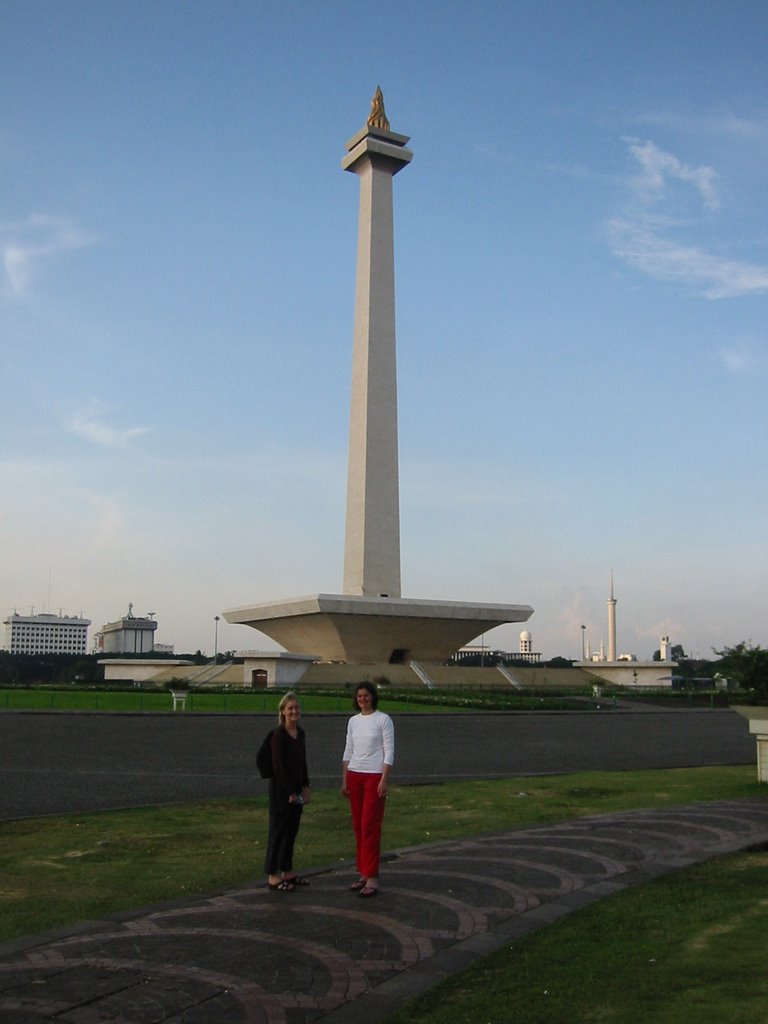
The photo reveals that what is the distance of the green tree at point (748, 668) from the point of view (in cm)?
1163

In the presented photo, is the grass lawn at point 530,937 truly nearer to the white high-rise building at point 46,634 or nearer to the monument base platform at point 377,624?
the monument base platform at point 377,624

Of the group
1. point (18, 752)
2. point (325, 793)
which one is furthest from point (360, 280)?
point (325, 793)

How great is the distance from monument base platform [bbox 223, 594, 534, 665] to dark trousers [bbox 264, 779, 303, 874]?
34.9m

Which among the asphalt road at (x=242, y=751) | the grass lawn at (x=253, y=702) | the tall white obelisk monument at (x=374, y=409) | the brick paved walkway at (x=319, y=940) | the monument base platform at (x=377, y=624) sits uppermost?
the tall white obelisk monument at (x=374, y=409)

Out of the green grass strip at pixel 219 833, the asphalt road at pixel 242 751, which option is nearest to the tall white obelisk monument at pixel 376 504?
the asphalt road at pixel 242 751

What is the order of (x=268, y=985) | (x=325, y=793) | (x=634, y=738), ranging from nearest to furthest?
(x=268, y=985), (x=325, y=793), (x=634, y=738)

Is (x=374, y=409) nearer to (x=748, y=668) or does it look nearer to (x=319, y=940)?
(x=748, y=668)

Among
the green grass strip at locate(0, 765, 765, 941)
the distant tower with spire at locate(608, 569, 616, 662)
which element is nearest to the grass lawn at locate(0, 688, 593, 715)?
the green grass strip at locate(0, 765, 765, 941)

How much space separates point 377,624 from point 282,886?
37508 millimetres

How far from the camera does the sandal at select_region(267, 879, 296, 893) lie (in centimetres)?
677

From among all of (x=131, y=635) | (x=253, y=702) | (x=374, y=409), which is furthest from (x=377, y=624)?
(x=131, y=635)

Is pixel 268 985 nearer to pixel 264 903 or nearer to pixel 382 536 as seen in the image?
pixel 264 903

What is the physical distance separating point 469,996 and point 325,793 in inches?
307

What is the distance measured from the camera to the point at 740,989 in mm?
4340
